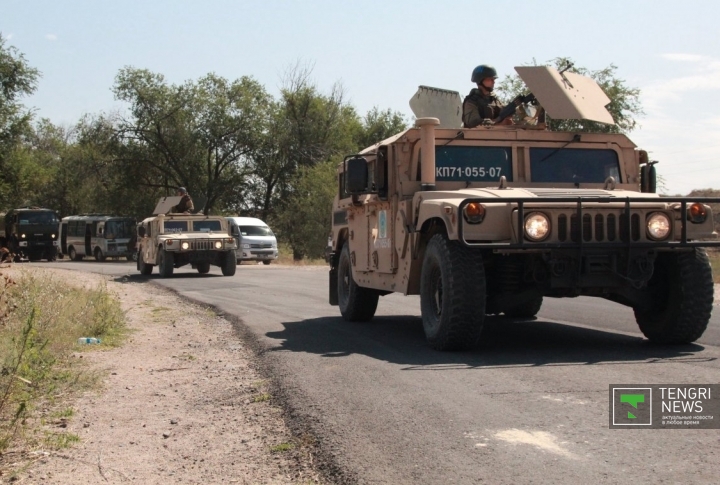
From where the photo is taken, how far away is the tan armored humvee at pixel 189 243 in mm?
23281

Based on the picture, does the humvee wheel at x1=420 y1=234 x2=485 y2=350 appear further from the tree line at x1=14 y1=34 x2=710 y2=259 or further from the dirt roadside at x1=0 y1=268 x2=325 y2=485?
the tree line at x1=14 y1=34 x2=710 y2=259

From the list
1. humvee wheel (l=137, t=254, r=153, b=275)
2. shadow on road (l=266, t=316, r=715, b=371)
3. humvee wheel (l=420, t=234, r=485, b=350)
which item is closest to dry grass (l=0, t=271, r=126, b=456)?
shadow on road (l=266, t=316, r=715, b=371)

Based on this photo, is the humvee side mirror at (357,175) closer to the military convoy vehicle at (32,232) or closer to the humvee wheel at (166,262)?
the humvee wheel at (166,262)

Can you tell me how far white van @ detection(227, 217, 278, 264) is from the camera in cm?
3362

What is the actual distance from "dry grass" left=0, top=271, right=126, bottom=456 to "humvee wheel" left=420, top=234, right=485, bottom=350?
2.92 meters

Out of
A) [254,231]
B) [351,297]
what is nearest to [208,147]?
[254,231]

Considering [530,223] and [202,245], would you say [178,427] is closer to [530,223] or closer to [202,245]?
[530,223]

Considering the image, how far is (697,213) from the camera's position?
790 centimetres

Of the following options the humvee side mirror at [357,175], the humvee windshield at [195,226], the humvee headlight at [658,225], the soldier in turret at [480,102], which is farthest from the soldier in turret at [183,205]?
the humvee headlight at [658,225]

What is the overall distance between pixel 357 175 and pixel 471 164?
3.76 feet

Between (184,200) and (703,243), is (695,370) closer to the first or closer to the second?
(703,243)

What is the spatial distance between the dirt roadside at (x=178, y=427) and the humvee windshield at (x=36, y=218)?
35552 millimetres

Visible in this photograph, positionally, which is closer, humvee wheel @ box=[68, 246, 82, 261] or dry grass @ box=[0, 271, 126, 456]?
dry grass @ box=[0, 271, 126, 456]

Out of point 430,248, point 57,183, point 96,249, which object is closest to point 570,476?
Result: point 430,248
